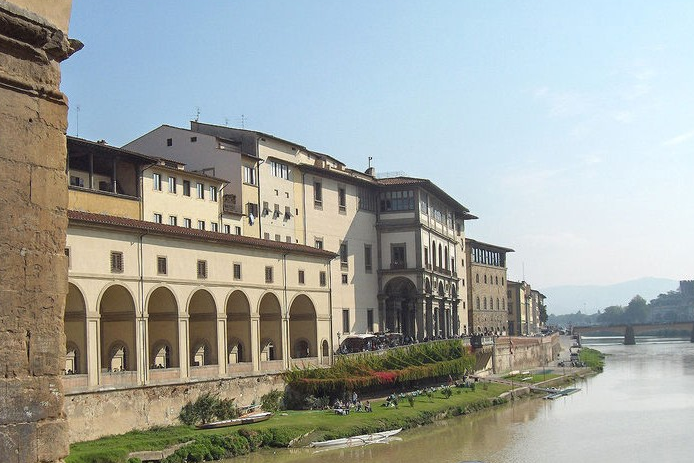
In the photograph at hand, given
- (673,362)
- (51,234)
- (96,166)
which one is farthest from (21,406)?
(673,362)

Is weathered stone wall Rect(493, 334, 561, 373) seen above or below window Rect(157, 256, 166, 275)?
below

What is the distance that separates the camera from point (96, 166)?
4288 centimetres

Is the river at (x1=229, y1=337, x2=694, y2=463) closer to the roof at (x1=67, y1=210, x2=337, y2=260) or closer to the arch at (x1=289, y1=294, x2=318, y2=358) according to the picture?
the arch at (x1=289, y1=294, x2=318, y2=358)

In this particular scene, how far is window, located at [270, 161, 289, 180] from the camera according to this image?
59438mm

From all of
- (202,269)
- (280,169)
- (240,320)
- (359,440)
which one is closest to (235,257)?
(202,269)

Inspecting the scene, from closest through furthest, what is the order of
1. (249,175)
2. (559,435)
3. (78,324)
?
(78,324)
(559,435)
(249,175)

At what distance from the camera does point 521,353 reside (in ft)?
294

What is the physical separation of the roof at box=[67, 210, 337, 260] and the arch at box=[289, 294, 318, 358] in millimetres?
2946

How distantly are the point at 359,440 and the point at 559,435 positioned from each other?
12.0m

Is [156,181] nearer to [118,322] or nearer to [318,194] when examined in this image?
[118,322]

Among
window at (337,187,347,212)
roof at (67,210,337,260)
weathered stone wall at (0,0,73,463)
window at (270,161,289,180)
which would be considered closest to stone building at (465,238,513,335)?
window at (337,187,347,212)

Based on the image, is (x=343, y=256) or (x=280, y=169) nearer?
(x=280, y=169)

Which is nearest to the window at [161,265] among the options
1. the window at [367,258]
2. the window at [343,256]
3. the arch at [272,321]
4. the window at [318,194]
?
the arch at [272,321]

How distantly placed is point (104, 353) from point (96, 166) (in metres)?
9.85
